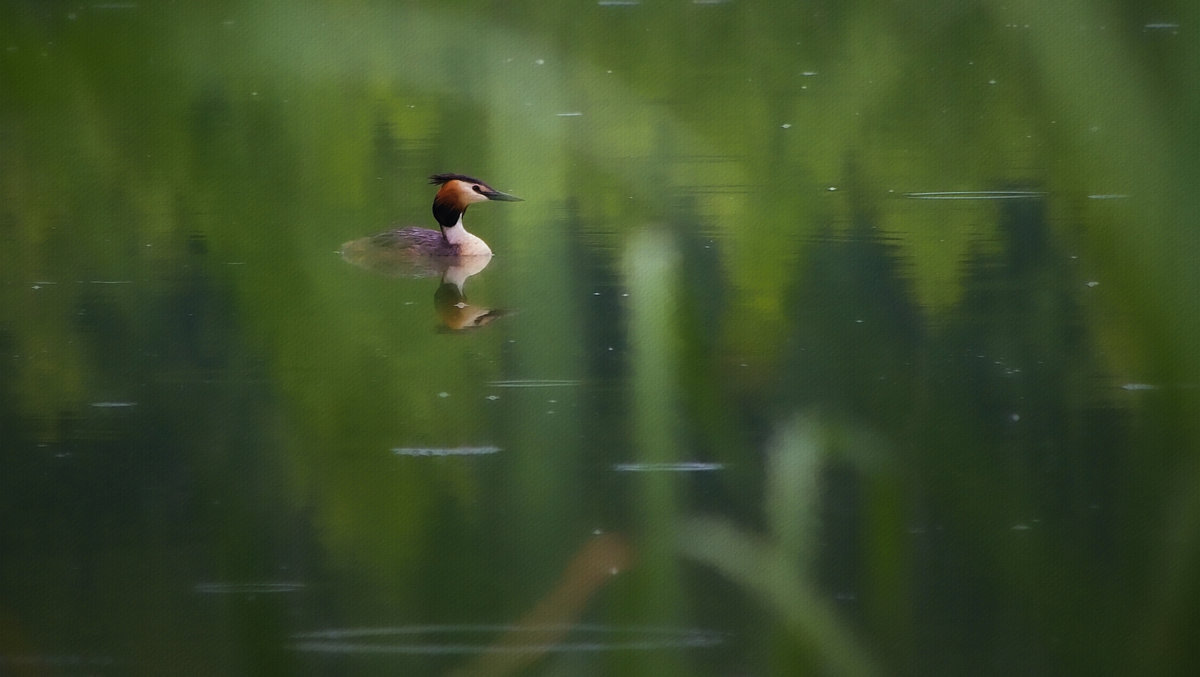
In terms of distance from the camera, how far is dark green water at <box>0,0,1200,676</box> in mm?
1062

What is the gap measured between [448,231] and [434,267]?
4 cm

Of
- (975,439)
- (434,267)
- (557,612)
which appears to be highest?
(434,267)

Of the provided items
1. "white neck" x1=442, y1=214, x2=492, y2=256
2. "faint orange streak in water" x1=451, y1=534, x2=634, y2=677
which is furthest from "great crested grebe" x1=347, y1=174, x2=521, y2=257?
"faint orange streak in water" x1=451, y1=534, x2=634, y2=677

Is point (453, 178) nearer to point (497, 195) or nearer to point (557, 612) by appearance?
point (497, 195)

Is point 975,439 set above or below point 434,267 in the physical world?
below

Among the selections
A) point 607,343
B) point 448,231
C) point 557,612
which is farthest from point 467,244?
point 557,612

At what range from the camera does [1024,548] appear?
1.08 m

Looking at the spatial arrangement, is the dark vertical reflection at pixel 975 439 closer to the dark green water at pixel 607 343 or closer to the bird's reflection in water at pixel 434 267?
the dark green water at pixel 607 343

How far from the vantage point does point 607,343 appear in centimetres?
112

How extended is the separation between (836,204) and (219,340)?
0.67m

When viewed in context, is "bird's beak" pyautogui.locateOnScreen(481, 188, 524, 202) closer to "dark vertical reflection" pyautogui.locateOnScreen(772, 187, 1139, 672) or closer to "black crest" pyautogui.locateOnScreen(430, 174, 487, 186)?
"black crest" pyautogui.locateOnScreen(430, 174, 487, 186)

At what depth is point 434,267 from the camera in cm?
114

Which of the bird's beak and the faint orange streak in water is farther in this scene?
the bird's beak

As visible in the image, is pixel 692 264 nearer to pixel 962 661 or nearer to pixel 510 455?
pixel 510 455
